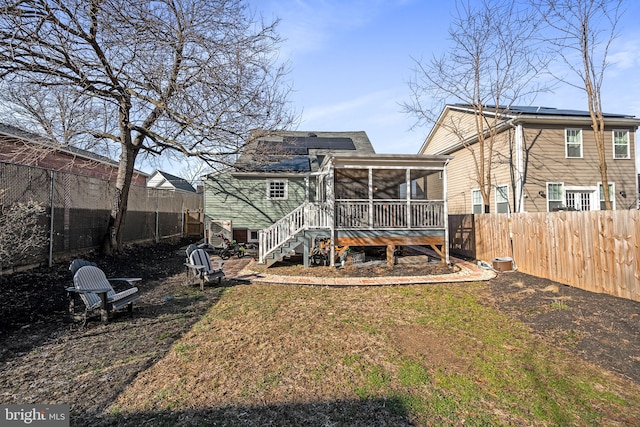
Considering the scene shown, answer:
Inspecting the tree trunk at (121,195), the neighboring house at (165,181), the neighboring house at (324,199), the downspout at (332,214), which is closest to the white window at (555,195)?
the neighboring house at (324,199)

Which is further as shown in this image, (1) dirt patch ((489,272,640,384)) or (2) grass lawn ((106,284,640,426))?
(1) dirt patch ((489,272,640,384))

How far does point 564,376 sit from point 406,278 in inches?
196

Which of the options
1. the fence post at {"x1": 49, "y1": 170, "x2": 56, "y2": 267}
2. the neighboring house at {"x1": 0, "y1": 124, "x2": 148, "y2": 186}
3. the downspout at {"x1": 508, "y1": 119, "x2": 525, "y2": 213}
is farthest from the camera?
the downspout at {"x1": 508, "y1": 119, "x2": 525, "y2": 213}

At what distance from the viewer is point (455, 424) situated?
254cm

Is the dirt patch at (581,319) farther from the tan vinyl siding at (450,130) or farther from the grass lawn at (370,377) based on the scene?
the tan vinyl siding at (450,130)

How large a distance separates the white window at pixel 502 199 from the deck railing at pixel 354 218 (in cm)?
499

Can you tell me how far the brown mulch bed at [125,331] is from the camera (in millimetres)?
3066

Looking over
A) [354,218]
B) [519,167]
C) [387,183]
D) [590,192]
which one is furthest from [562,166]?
[354,218]

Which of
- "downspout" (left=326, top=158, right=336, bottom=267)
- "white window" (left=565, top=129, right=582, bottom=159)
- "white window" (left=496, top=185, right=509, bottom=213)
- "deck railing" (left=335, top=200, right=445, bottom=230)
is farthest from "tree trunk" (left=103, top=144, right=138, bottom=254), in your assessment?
"white window" (left=565, top=129, right=582, bottom=159)

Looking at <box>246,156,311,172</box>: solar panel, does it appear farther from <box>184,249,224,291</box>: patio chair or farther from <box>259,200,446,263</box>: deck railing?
<box>184,249,224,291</box>: patio chair

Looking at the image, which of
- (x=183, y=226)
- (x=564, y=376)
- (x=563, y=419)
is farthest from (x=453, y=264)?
(x=183, y=226)

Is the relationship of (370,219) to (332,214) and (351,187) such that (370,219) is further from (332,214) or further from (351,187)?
(351,187)

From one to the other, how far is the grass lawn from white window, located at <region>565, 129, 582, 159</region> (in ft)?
37.0

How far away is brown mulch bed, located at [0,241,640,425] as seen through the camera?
10.1ft
